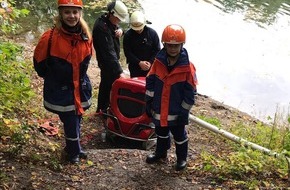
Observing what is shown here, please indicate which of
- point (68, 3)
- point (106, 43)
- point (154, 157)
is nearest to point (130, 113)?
point (154, 157)

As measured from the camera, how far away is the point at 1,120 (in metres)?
4.92

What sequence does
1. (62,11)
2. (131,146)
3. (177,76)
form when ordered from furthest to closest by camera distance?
(131,146), (177,76), (62,11)

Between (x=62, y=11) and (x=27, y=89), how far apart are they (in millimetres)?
1099

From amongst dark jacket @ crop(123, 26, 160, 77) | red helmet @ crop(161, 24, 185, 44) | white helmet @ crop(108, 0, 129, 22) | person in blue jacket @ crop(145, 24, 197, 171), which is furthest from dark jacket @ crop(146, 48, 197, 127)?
dark jacket @ crop(123, 26, 160, 77)

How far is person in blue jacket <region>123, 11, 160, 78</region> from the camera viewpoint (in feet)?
21.9

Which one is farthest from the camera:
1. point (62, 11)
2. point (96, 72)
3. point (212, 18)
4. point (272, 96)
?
point (212, 18)

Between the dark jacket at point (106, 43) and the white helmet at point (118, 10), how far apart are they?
0.20m

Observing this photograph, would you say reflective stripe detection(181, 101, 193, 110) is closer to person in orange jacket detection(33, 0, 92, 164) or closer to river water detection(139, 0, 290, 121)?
person in orange jacket detection(33, 0, 92, 164)

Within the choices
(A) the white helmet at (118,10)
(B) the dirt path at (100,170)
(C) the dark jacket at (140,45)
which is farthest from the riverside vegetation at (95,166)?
(C) the dark jacket at (140,45)

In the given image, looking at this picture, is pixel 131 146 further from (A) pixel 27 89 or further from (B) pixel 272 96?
(B) pixel 272 96

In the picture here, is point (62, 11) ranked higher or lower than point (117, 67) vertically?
higher

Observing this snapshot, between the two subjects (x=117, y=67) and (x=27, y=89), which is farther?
(x=117, y=67)

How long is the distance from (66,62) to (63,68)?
7 centimetres

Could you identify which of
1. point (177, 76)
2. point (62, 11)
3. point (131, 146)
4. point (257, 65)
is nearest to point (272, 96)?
point (257, 65)
